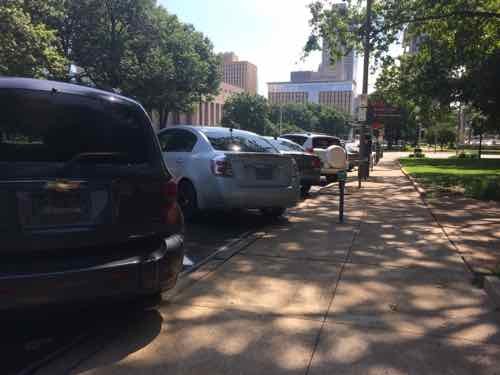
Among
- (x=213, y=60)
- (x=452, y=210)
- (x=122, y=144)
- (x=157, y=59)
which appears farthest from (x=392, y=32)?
(x=213, y=60)

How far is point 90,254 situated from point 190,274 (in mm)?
1899

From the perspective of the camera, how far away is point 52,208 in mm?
2857

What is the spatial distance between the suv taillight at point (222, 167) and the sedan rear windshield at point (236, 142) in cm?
44

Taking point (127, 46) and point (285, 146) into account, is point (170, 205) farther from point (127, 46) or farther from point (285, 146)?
point (127, 46)

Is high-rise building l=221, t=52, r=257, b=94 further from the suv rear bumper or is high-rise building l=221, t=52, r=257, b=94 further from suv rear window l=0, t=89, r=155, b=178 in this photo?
the suv rear bumper

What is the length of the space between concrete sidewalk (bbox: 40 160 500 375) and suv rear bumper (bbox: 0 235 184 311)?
44 cm

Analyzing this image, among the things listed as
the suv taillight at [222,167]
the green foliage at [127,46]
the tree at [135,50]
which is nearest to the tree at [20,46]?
the green foliage at [127,46]

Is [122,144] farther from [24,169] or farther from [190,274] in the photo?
[190,274]

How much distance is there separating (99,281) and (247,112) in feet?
264

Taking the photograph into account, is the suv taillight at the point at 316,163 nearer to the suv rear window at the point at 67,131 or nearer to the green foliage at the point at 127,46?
the suv rear window at the point at 67,131

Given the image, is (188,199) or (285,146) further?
(285,146)

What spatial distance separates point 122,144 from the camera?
3.35 m

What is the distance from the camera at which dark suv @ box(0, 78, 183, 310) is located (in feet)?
8.99

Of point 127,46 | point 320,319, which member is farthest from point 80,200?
point 127,46
